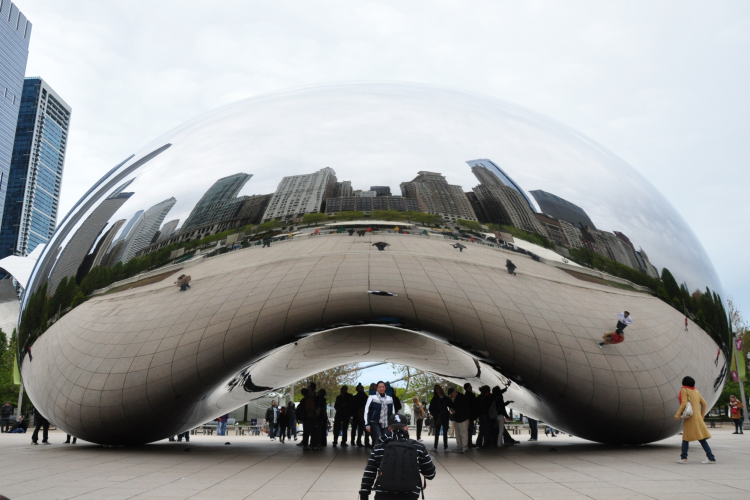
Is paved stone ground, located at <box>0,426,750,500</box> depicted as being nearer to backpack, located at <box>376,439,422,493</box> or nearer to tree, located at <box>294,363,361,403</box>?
backpack, located at <box>376,439,422,493</box>

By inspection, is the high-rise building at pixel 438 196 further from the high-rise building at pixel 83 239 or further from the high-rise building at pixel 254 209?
the high-rise building at pixel 83 239

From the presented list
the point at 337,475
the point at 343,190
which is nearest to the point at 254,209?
the point at 343,190

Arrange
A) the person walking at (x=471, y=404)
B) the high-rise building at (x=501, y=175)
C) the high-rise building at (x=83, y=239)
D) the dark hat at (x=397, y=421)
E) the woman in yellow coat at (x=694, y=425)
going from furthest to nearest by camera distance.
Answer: the person walking at (x=471, y=404) < the high-rise building at (x=83, y=239) < the woman in yellow coat at (x=694, y=425) < the high-rise building at (x=501, y=175) < the dark hat at (x=397, y=421)

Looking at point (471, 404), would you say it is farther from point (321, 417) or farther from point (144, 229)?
point (144, 229)

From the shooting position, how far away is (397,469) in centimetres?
382

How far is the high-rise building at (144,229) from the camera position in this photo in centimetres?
786

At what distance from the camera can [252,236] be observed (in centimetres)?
748

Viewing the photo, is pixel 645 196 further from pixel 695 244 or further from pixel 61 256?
pixel 61 256

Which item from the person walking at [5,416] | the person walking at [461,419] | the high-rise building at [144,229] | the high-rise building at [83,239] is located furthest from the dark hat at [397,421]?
the person walking at [5,416]

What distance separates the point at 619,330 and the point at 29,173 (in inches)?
8160

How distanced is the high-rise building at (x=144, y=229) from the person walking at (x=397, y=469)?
17.0 feet

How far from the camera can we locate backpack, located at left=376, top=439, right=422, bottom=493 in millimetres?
3781

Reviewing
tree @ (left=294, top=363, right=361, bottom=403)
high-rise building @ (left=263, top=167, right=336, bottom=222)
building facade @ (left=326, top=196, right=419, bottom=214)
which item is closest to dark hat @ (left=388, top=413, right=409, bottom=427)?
building facade @ (left=326, top=196, right=419, bottom=214)

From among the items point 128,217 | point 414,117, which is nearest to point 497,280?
point 414,117
